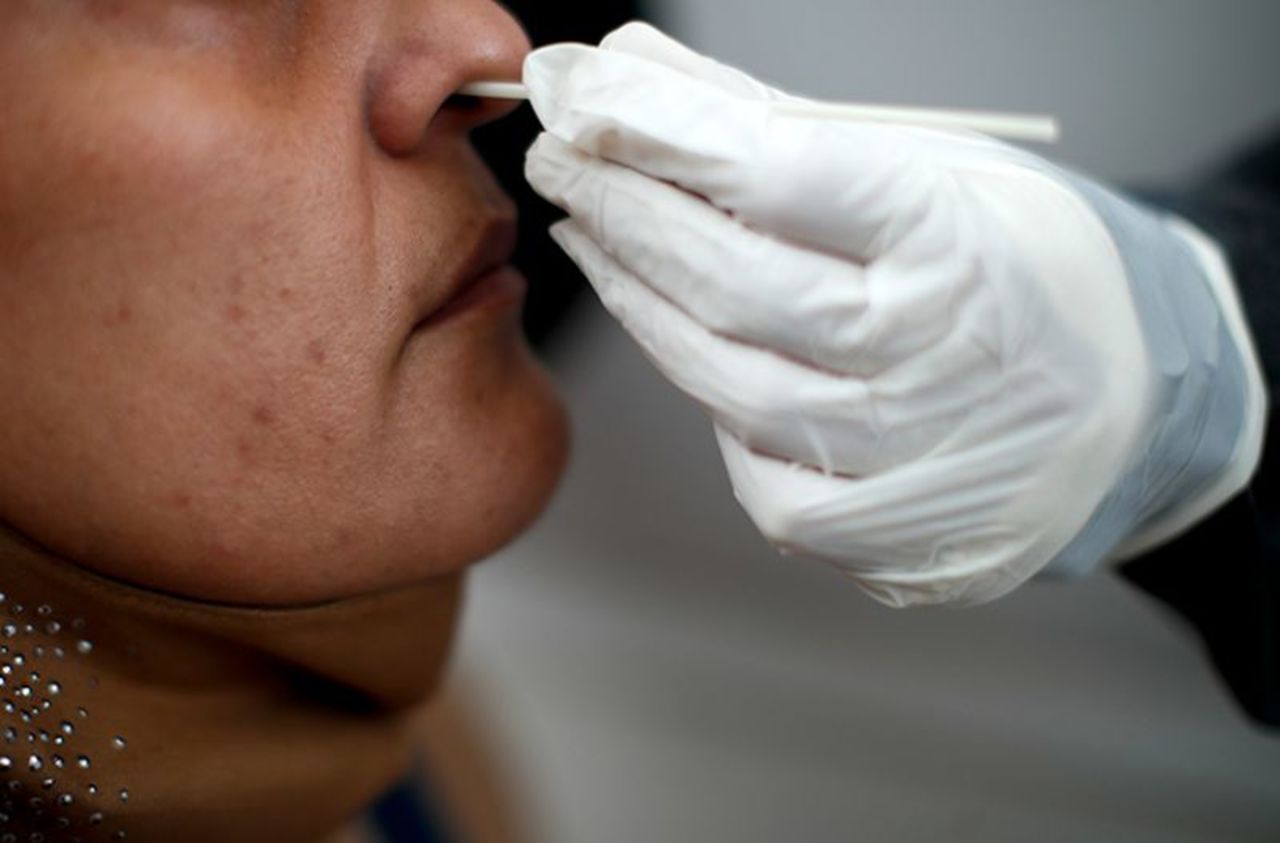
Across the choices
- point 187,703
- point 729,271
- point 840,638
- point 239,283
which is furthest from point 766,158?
point 840,638

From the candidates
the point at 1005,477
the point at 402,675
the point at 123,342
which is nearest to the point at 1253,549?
the point at 1005,477

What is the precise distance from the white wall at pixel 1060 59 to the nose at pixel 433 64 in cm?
59

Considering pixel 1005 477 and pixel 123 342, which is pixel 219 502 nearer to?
pixel 123 342

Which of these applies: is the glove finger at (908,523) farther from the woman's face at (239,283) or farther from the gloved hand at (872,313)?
the woman's face at (239,283)

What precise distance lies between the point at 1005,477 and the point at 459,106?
355 mm

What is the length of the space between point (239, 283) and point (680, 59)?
25 centimetres

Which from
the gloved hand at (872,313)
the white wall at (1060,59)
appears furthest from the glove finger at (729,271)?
the white wall at (1060,59)

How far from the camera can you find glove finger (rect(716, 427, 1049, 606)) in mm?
676

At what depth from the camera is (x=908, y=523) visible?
0.69 m

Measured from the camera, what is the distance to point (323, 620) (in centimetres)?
78

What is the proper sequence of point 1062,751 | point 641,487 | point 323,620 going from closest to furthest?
point 323,620 < point 1062,751 < point 641,487

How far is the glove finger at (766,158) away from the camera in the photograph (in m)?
0.64

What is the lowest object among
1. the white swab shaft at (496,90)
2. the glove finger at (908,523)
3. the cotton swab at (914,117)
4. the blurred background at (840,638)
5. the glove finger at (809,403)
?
the blurred background at (840,638)

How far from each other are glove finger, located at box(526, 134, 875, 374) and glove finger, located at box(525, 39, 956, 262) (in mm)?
11
